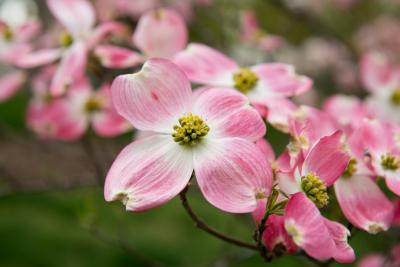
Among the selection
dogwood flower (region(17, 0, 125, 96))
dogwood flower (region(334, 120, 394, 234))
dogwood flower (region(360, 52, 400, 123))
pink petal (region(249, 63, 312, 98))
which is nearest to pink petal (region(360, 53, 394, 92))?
dogwood flower (region(360, 52, 400, 123))

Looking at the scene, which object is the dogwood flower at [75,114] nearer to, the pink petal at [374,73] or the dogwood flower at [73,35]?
the dogwood flower at [73,35]

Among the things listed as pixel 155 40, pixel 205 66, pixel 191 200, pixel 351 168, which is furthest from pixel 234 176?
pixel 191 200

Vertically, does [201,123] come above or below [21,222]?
above

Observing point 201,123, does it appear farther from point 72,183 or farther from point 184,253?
point 184,253

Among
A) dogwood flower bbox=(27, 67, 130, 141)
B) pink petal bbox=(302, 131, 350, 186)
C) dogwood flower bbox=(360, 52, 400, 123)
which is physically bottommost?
dogwood flower bbox=(27, 67, 130, 141)

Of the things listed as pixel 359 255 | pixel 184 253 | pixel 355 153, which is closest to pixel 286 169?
pixel 355 153

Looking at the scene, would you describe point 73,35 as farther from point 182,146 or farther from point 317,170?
point 317,170

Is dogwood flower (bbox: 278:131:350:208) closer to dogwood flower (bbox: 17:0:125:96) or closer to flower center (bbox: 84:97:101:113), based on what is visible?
dogwood flower (bbox: 17:0:125:96)

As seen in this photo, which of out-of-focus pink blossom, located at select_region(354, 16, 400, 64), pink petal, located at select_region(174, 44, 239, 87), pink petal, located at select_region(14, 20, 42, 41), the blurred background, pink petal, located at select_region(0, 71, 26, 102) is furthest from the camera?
out-of-focus pink blossom, located at select_region(354, 16, 400, 64)
